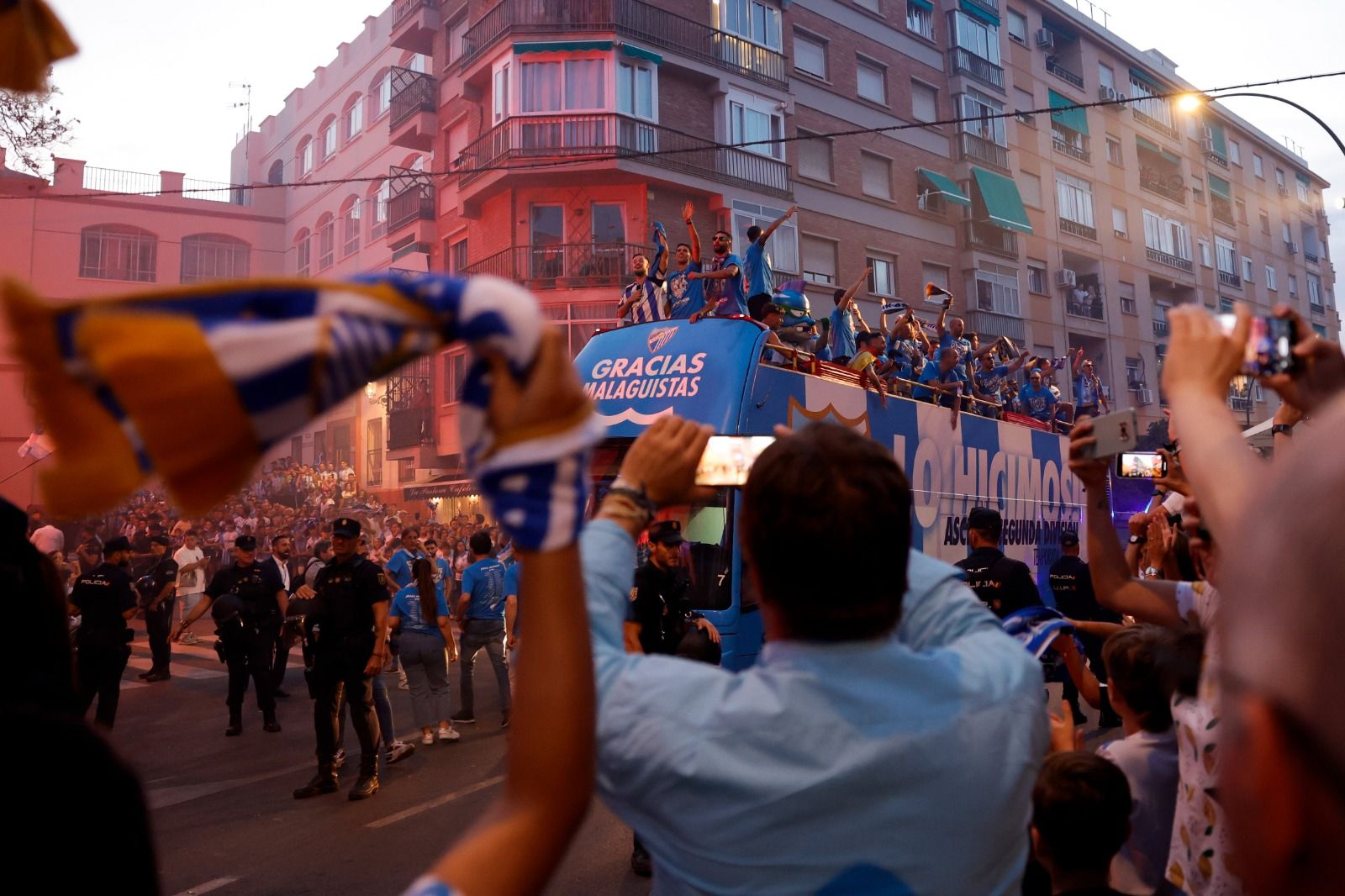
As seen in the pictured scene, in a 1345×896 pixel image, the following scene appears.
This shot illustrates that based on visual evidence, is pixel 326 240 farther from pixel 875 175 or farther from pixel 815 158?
pixel 875 175

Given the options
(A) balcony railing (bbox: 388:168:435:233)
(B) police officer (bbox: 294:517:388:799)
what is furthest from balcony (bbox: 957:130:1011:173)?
(B) police officer (bbox: 294:517:388:799)

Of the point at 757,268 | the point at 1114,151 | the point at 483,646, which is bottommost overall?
the point at 483,646

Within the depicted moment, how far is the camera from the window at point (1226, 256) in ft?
136

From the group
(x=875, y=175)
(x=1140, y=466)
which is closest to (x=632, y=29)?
(x=875, y=175)

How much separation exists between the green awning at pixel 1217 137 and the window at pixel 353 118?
3773 cm

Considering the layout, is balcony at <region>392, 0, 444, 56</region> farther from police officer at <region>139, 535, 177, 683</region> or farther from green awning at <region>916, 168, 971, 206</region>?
police officer at <region>139, 535, 177, 683</region>

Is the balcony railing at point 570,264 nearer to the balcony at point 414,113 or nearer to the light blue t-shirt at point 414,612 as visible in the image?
the balcony at point 414,113

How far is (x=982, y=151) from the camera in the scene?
3075 cm

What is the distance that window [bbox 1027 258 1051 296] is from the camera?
32.3 m

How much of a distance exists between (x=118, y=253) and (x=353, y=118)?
976cm

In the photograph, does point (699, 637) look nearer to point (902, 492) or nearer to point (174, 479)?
point (902, 492)

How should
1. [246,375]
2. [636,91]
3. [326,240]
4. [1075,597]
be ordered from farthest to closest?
[326,240], [636,91], [1075,597], [246,375]

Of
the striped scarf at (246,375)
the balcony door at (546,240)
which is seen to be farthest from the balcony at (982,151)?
the striped scarf at (246,375)

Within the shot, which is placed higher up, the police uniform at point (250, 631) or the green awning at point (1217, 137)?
the green awning at point (1217, 137)
